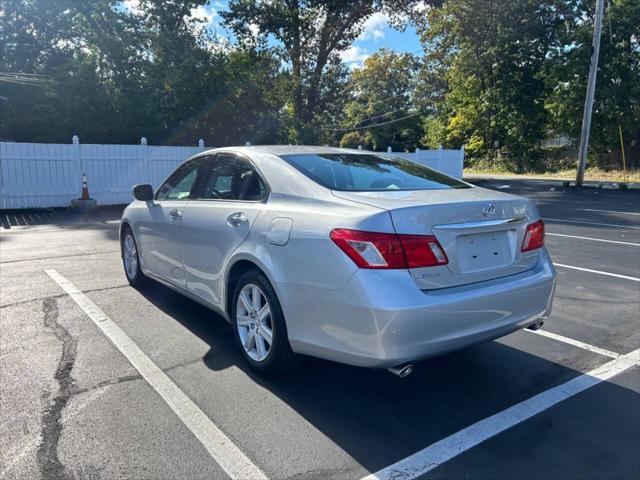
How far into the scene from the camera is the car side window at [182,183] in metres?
4.54

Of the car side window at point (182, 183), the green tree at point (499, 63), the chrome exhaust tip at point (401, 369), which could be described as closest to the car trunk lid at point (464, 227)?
the chrome exhaust tip at point (401, 369)

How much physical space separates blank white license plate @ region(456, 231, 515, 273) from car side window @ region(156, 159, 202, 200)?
255cm

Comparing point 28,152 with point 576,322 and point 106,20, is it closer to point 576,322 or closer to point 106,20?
point 106,20

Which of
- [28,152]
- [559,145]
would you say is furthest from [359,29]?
[559,145]

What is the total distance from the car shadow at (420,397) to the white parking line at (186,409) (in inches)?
16.6

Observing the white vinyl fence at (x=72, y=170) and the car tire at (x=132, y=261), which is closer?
the car tire at (x=132, y=261)

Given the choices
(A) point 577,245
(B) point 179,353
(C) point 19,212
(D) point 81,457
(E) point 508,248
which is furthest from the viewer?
(C) point 19,212

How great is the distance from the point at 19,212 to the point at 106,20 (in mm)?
12355

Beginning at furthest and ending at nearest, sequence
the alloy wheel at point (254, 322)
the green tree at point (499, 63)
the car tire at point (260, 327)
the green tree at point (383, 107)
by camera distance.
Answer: the green tree at point (383, 107) → the green tree at point (499, 63) → the alloy wheel at point (254, 322) → the car tire at point (260, 327)

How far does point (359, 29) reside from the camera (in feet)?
81.1

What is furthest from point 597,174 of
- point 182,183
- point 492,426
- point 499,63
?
point 492,426

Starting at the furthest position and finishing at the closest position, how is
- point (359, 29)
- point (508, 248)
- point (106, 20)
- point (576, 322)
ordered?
point (359, 29)
point (106, 20)
point (576, 322)
point (508, 248)

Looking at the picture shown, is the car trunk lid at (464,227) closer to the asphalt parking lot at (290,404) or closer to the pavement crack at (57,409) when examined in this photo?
the asphalt parking lot at (290,404)

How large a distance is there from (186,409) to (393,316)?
1.43m
